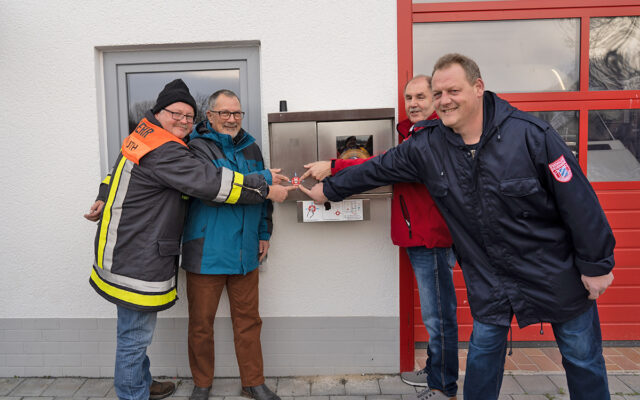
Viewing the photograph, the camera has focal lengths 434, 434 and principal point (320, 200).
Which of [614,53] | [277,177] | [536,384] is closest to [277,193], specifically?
[277,177]

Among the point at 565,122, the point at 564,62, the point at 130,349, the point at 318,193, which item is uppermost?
the point at 564,62

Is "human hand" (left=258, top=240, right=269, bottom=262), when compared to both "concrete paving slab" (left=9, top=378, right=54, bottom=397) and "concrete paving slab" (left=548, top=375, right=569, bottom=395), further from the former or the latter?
"concrete paving slab" (left=548, top=375, right=569, bottom=395)

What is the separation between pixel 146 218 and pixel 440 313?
6.17 feet

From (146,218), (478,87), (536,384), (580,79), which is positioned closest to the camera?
(478,87)

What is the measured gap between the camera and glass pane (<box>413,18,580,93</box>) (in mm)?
3477

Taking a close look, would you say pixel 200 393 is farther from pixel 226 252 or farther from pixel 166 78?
pixel 166 78

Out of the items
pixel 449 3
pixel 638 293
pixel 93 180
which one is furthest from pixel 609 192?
pixel 93 180

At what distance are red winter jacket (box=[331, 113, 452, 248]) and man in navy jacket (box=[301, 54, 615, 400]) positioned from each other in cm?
39

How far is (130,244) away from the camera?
247 cm

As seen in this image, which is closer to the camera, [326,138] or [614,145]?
[326,138]

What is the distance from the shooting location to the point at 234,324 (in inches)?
116

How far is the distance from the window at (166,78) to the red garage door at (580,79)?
1.37 m

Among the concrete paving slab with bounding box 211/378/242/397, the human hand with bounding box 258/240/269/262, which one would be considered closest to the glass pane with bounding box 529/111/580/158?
the human hand with bounding box 258/240/269/262

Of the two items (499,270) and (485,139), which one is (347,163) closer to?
(485,139)
